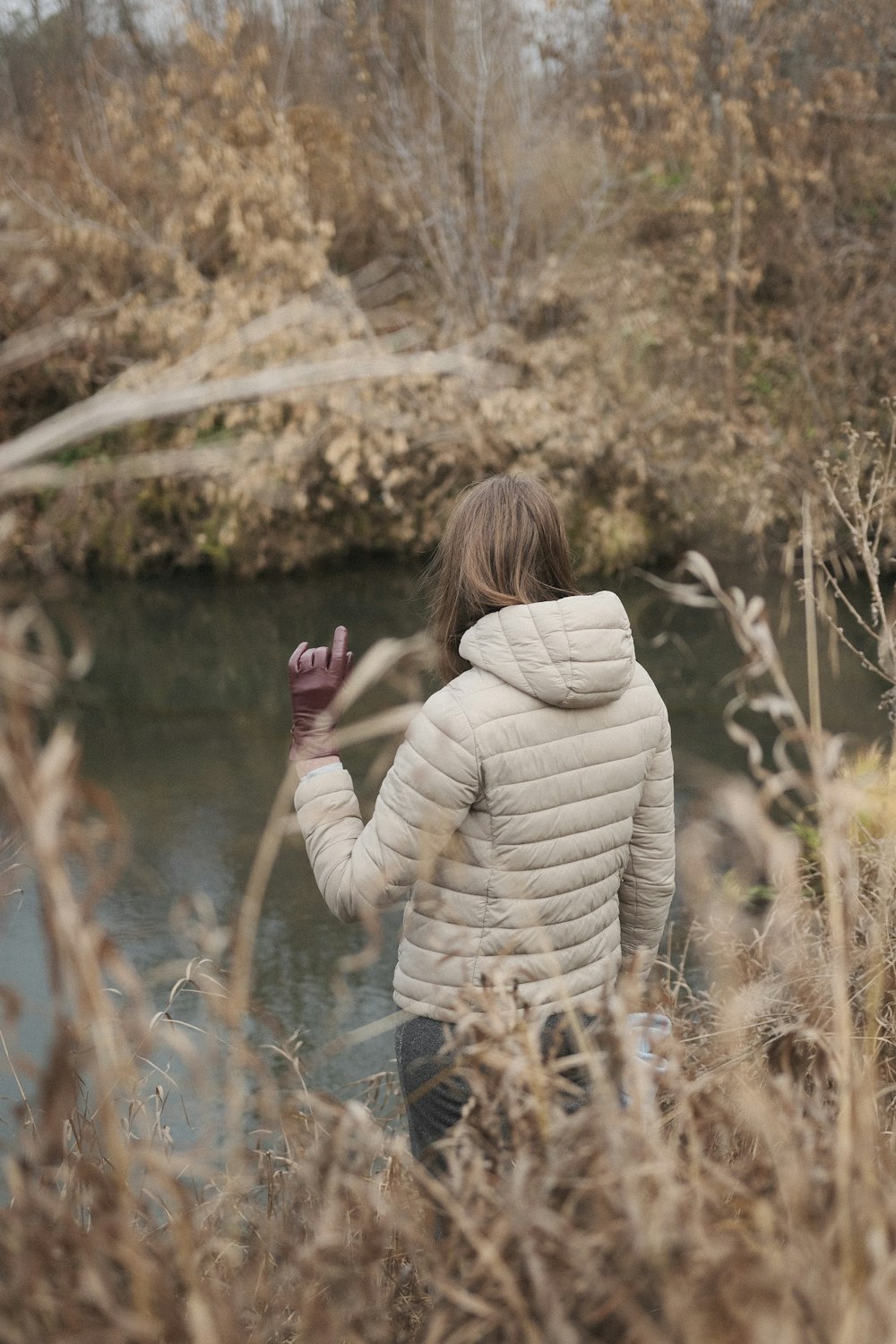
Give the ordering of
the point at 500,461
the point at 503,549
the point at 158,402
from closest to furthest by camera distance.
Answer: the point at 158,402 → the point at 503,549 → the point at 500,461

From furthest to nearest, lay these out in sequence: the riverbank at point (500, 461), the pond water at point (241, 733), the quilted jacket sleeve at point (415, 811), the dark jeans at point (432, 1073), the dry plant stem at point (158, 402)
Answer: the riverbank at point (500, 461), the pond water at point (241, 733), the dark jeans at point (432, 1073), the quilted jacket sleeve at point (415, 811), the dry plant stem at point (158, 402)

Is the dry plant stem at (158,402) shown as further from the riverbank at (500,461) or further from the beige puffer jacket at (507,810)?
the riverbank at (500,461)

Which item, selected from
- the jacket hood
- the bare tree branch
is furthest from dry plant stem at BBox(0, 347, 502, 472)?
the jacket hood

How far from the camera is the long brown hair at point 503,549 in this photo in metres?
1.82

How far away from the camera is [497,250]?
35.9 feet

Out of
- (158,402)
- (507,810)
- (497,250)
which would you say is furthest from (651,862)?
(497,250)

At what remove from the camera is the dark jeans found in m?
1.81

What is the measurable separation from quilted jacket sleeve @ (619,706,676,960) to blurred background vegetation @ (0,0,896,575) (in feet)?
25.3

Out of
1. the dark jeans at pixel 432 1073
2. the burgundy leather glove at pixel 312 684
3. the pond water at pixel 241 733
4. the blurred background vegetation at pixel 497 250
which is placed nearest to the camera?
the dark jeans at pixel 432 1073

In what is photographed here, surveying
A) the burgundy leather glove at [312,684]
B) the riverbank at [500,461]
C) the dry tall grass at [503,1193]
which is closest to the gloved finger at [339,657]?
the burgundy leather glove at [312,684]

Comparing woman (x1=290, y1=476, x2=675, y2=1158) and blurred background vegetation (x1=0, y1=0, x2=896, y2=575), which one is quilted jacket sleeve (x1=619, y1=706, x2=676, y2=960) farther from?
blurred background vegetation (x1=0, y1=0, x2=896, y2=575)

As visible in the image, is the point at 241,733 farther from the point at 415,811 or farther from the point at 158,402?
the point at 158,402

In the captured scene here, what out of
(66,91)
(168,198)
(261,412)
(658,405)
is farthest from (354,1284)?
(66,91)

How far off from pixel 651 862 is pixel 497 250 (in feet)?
32.1
